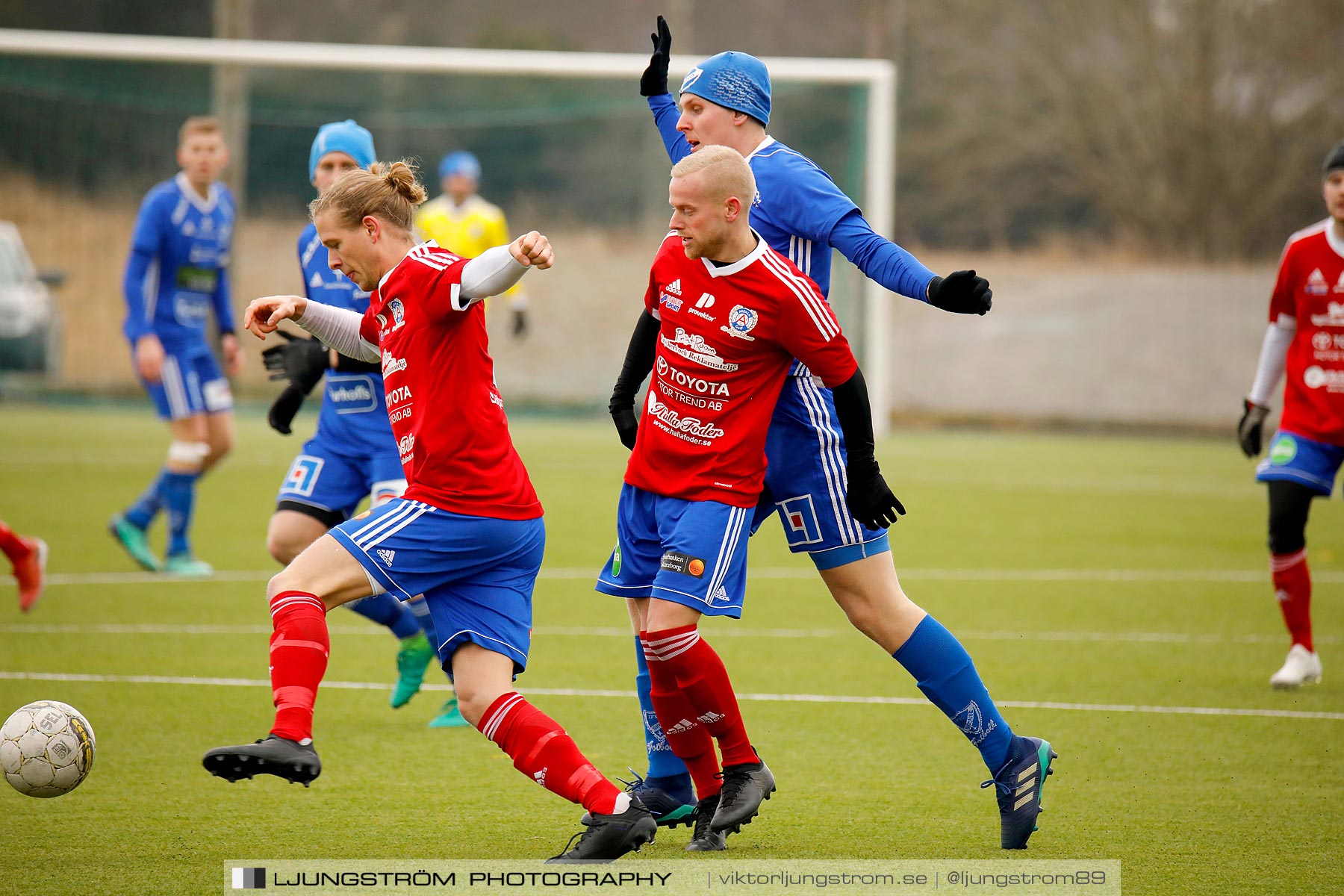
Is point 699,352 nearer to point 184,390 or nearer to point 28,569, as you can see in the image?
point 28,569

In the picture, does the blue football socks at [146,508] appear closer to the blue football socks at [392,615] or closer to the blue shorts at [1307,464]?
the blue football socks at [392,615]

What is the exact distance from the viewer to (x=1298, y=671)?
662 cm

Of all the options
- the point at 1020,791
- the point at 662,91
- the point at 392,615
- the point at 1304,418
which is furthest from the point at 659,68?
the point at 1304,418

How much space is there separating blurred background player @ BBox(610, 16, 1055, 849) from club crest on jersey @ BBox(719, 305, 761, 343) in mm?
355

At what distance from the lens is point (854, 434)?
4.12 meters

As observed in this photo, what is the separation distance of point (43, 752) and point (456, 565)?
1.26 metres

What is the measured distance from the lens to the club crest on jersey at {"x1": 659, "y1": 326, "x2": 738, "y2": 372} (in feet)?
13.5

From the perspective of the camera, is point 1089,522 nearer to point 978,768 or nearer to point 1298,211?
point 978,768

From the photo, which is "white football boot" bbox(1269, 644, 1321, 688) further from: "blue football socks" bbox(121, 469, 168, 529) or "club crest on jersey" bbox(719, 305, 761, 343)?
"blue football socks" bbox(121, 469, 168, 529)

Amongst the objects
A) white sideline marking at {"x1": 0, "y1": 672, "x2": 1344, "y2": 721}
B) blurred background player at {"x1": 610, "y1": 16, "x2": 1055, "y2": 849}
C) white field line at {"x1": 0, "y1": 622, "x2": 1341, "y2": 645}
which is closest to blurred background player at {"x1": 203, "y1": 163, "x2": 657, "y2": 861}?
blurred background player at {"x1": 610, "y1": 16, "x2": 1055, "y2": 849}

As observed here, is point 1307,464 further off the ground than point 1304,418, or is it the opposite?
point 1304,418

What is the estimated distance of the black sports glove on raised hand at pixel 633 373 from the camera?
4480mm

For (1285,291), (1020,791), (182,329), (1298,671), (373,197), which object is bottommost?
(1298,671)

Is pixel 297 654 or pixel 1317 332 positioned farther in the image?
pixel 1317 332
